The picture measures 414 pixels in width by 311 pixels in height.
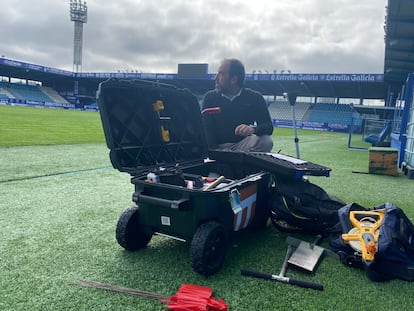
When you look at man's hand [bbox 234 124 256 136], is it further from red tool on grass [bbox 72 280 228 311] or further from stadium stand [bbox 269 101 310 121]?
stadium stand [bbox 269 101 310 121]

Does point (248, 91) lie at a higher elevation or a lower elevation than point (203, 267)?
higher

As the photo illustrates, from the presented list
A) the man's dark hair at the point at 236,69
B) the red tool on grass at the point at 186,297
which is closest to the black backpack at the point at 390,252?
the red tool on grass at the point at 186,297

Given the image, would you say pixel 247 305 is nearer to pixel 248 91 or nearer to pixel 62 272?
pixel 62 272

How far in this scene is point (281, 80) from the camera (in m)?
36.5

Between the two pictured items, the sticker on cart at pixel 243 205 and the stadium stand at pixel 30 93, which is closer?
the sticker on cart at pixel 243 205

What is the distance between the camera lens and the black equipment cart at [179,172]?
Answer: 195 centimetres

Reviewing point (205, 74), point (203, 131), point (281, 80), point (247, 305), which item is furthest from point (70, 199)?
point (205, 74)

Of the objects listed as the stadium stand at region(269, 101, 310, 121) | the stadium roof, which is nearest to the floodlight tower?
the stadium stand at region(269, 101, 310, 121)

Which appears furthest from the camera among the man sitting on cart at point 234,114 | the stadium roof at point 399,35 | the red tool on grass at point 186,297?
the stadium roof at point 399,35

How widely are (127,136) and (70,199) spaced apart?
4.84 feet

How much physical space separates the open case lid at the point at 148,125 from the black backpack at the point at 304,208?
815mm

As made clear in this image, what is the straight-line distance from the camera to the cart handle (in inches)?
73.0

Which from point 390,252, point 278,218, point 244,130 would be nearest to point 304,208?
point 278,218

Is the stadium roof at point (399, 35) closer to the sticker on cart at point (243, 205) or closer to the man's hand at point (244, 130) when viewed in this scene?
the man's hand at point (244, 130)
